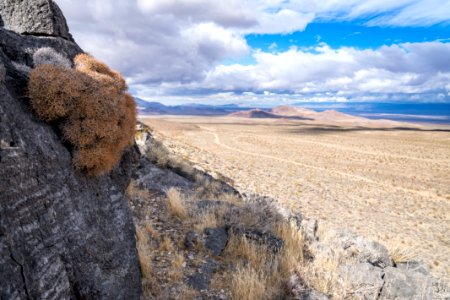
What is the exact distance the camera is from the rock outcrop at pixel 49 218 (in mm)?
2854

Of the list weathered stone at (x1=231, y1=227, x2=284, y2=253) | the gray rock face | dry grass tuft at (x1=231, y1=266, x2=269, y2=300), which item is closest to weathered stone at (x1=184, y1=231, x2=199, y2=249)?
weathered stone at (x1=231, y1=227, x2=284, y2=253)

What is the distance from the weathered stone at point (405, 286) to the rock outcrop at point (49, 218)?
4.39m

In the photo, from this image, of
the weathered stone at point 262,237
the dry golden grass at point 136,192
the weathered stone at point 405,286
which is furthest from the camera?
the dry golden grass at point 136,192

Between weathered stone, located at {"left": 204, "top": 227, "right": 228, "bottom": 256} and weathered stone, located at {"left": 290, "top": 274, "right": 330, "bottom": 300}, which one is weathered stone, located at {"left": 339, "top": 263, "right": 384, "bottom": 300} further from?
weathered stone, located at {"left": 204, "top": 227, "right": 228, "bottom": 256}

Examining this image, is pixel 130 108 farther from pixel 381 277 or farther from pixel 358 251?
pixel 358 251

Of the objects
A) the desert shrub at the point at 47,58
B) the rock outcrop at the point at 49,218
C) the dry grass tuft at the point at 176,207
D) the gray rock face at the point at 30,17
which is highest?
the gray rock face at the point at 30,17

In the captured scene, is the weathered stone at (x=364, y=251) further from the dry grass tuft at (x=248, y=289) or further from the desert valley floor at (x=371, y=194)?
the dry grass tuft at (x=248, y=289)

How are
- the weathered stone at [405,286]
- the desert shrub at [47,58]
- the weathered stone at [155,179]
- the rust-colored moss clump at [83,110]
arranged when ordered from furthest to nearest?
the weathered stone at [155,179]
the weathered stone at [405,286]
the desert shrub at [47,58]
the rust-colored moss clump at [83,110]

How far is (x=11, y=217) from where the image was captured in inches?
112

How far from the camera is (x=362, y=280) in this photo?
5723mm

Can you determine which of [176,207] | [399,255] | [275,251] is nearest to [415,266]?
[399,255]

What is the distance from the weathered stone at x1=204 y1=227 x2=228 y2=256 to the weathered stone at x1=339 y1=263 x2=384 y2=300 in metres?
2.40

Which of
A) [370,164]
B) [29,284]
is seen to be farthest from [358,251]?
[370,164]

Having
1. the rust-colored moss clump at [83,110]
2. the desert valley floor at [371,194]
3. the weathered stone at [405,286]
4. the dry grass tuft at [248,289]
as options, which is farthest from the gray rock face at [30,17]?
the desert valley floor at [371,194]
